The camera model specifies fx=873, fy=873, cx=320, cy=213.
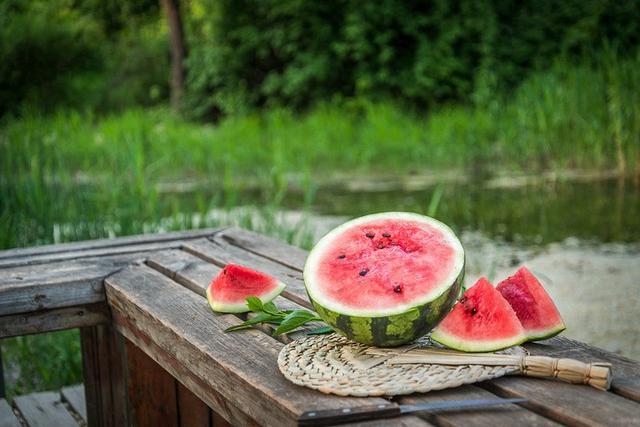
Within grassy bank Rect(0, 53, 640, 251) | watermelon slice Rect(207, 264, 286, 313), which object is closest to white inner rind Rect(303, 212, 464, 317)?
watermelon slice Rect(207, 264, 286, 313)

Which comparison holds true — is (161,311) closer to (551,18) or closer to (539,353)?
(539,353)

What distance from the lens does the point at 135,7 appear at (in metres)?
21.5

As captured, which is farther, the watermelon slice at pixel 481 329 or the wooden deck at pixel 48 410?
the wooden deck at pixel 48 410

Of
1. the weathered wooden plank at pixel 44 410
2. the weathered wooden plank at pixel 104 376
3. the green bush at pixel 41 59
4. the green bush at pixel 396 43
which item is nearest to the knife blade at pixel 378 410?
the weathered wooden plank at pixel 104 376

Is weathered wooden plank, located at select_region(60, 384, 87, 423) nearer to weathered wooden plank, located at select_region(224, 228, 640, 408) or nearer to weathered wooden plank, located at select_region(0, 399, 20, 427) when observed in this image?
weathered wooden plank, located at select_region(0, 399, 20, 427)

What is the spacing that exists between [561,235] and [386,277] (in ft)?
14.4

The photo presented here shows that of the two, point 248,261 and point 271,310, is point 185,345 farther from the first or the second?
point 248,261

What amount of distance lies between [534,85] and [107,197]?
198 inches

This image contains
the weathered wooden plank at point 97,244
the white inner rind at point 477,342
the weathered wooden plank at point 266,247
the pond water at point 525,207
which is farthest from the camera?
the pond water at point 525,207

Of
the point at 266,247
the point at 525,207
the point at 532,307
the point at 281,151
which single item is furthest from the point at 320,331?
the point at 281,151

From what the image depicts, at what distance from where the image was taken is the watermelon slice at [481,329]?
166 centimetres

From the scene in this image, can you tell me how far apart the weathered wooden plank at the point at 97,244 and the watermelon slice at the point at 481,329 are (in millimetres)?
1562

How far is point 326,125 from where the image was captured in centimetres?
1098

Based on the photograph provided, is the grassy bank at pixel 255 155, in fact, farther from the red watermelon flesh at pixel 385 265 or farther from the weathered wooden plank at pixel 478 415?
the weathered wooden plank at pixel 478 415
